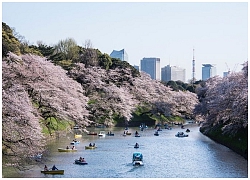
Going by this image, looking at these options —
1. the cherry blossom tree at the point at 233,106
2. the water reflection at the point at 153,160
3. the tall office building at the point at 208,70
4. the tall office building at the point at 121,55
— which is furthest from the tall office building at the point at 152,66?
the water reflection at the point at 153,160

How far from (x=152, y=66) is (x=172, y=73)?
1721 centimetres

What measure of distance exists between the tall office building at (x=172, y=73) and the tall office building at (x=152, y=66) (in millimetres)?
9950

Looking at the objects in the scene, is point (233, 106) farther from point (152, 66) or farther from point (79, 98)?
point (152, 66)

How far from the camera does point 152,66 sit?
138m

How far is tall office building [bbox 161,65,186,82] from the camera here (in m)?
152

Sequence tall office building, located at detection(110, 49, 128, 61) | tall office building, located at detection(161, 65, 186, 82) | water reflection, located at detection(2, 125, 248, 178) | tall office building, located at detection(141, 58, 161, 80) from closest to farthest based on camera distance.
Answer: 1. water reflection, located at detection(2, 125, 248, 178)
2. tall office building, located at detection(110, 49, 128, 61)
3. tall office building, located at detection(141, 58, 161, 80)
4. tall office building, located at detection(161, 65, 186, 82)

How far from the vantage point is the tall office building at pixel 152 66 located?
137863 millimetres

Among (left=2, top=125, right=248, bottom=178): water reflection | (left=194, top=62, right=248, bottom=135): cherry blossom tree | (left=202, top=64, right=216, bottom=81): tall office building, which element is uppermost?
(left=202, top=64, right=216, bottom=81): tall office building

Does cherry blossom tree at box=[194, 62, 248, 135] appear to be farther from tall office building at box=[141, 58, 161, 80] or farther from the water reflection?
tall office building at box=[141, 58, 161, 80]

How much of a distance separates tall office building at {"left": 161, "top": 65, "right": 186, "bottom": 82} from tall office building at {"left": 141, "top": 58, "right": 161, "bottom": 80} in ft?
32.6

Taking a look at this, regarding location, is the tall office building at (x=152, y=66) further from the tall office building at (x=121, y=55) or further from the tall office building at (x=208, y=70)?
the tall office building at (x=121, y=55)

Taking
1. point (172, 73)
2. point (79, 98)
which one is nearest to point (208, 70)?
point (172, 73)

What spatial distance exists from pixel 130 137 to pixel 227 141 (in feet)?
31.9

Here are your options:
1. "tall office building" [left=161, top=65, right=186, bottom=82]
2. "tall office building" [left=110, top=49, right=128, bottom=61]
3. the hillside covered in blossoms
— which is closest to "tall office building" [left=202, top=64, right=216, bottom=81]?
"tall office building" [left=161, top=65, right=186, bottom=82]
